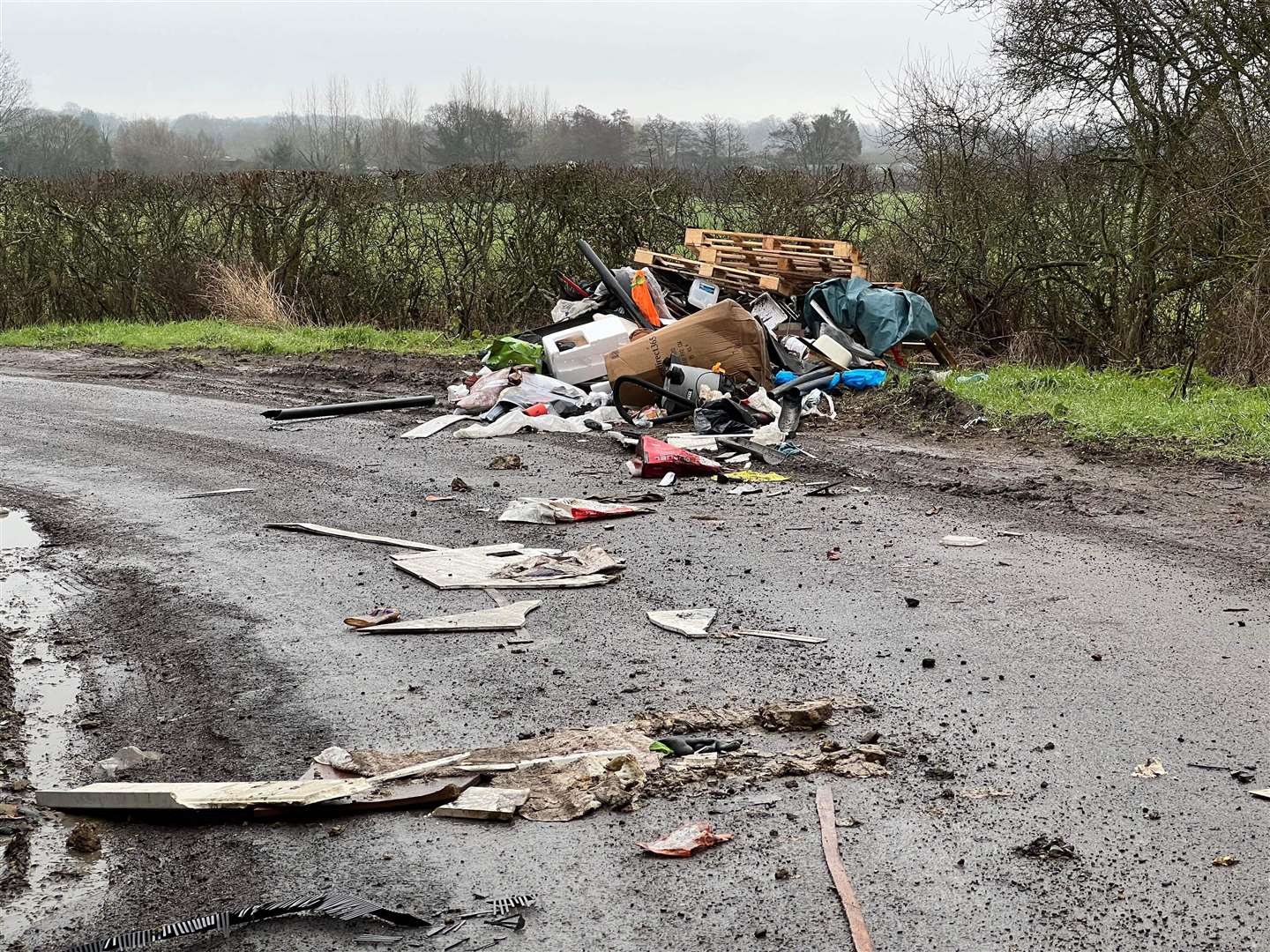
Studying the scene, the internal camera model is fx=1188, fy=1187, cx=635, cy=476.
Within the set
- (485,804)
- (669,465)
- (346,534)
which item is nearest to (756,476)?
(669,465)

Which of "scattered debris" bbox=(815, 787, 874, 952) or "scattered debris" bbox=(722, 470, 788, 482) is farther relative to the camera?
"scattered debris" bbox=(722, 470, 788, 482)

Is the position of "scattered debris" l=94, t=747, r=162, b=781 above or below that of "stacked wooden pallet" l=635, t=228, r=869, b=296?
below

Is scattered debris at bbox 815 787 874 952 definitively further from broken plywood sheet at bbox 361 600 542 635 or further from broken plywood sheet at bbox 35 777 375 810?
broken plywood sheet at bbox 361 600 542 635

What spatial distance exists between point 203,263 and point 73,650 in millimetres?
15786

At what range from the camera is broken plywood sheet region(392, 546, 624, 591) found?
6.45 metres

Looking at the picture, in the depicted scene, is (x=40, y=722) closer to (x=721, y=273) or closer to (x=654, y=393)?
(x=654, y=393)

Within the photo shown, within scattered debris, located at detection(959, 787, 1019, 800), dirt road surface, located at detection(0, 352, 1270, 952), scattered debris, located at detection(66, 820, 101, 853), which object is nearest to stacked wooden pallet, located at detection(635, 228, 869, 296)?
dirt road surface, located at detection(0, 352, 1270, 952)

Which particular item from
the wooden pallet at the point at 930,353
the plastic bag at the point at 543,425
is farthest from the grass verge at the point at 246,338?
the wooden pallet at the point at 930,353

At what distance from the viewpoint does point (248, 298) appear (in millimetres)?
19141

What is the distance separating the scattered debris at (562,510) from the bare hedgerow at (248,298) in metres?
11.8

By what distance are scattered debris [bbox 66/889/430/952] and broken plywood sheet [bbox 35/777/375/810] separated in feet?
1.94

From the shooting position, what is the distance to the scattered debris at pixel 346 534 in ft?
23.7

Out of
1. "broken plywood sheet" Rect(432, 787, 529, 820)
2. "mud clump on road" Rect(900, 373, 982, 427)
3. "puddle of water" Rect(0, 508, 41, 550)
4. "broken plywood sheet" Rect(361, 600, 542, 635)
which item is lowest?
"puddle of water" Rect(0, 508, 41, 550)

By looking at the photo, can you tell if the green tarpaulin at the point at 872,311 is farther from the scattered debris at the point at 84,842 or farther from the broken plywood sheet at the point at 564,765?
the scattered debris at the point at 84,842
